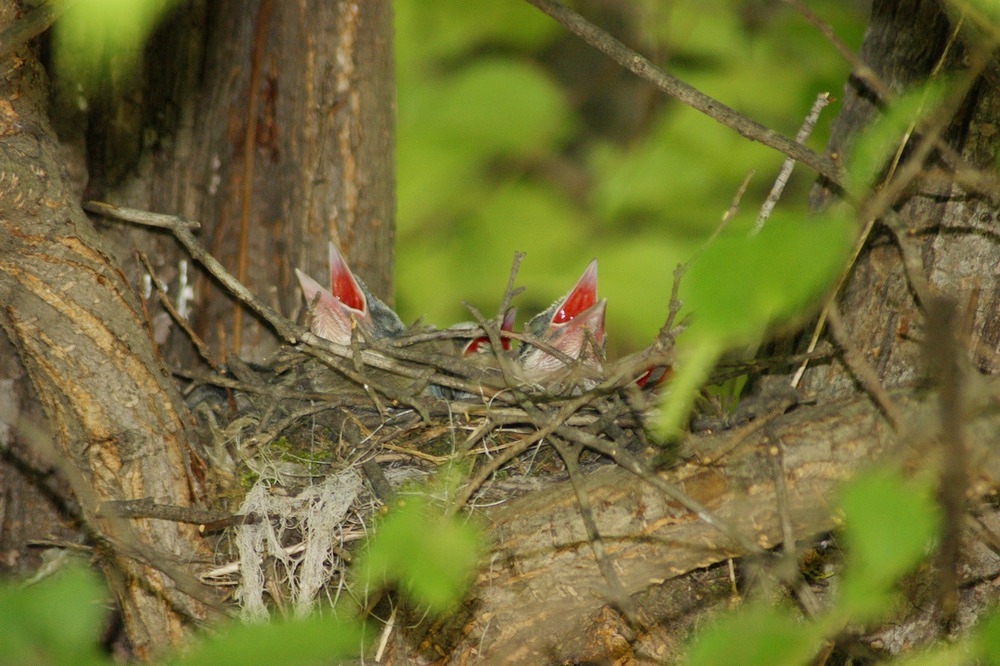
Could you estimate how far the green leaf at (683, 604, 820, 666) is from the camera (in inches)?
38.3

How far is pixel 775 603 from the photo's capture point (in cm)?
198

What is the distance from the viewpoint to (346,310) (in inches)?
113

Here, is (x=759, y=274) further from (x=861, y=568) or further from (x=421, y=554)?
(x=421, y=554)

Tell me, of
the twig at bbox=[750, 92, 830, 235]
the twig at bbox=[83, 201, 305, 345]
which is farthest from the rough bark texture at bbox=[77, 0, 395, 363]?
the twig at bbox=[750, 92, 830, 235]

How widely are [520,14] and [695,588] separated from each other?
284cm

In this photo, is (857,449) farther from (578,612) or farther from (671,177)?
(671,177)

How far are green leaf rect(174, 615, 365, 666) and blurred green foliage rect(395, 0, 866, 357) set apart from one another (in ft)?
8.58

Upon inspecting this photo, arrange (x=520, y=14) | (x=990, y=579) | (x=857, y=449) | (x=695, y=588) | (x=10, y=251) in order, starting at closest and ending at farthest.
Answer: (x=857, y=449) → (x=10, y=251) → (x=990, y=579) → (x=695, y=588) → (x=520, y=14)

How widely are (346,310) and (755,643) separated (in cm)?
207

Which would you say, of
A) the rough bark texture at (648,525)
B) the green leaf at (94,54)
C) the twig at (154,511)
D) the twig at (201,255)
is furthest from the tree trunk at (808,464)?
the green leaf at (94,54)

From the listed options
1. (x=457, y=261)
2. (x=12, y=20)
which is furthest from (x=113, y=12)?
(x=457, y=261)

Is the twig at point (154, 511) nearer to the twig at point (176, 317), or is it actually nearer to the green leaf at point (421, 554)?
the twig at point (176, 317)

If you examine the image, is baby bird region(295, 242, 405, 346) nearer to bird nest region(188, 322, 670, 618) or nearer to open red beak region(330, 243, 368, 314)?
open red beak region(330, 243, 368, 314)

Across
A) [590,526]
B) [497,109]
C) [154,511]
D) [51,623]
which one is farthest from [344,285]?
[51,623]
